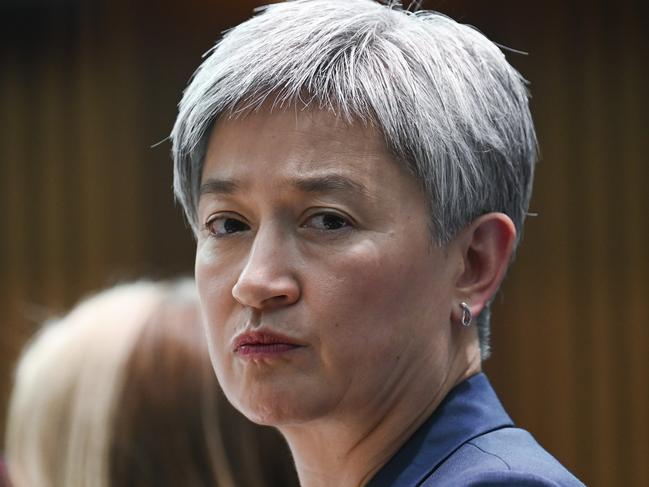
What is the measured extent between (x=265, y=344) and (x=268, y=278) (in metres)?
0.09

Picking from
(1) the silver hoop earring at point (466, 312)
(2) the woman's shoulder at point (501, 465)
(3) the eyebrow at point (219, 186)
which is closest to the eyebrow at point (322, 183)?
(3) the eyebrow at point (219, 186)

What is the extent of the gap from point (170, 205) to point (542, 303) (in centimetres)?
160

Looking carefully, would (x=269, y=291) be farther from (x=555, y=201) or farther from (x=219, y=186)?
(x=555, y=201)

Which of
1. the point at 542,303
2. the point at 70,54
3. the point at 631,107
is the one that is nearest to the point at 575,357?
the point at 542,303

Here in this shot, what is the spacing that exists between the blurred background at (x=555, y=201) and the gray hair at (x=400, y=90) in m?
2.53

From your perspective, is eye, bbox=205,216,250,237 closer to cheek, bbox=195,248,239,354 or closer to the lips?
cheek, bbox=195,248,239,354

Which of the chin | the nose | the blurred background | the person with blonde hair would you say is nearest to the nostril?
the nose

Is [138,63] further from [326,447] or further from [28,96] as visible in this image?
[326,447]

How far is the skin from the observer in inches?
53.6

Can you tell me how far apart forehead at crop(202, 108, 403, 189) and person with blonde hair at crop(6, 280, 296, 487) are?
918 millimetres

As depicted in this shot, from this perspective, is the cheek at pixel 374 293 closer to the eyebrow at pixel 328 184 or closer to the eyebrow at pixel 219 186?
the eyebrow at pixel 328 184

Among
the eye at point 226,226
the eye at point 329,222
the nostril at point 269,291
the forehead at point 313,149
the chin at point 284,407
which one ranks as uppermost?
the forehead at point 313,149

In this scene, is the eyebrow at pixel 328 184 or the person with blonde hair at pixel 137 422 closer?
the eyebrow at pixel 328 184

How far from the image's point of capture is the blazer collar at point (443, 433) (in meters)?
1.37
